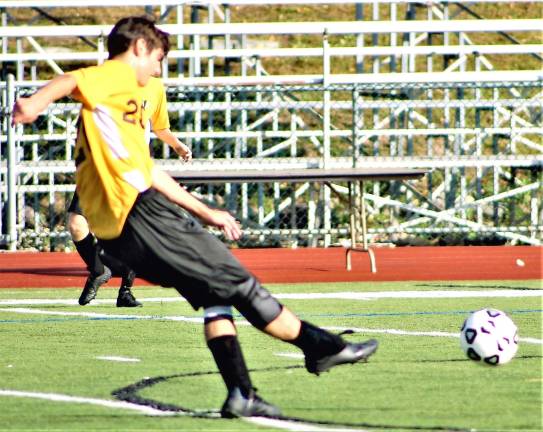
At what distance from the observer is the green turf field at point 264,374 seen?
18.5 ft

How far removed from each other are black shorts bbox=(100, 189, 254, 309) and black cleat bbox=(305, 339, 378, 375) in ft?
1.80

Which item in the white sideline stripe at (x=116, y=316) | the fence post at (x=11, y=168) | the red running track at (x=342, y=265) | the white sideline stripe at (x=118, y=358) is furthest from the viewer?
the fence post at (x=11, y=168)

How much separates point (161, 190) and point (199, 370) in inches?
65.1

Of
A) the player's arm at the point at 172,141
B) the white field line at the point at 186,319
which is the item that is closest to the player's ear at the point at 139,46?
the player's arm at the point at 172,141

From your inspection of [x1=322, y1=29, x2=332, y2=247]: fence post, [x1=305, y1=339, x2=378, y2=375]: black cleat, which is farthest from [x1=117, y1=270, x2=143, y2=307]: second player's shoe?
[x1=322, y1=29, x2=332, y2=247]: fence post

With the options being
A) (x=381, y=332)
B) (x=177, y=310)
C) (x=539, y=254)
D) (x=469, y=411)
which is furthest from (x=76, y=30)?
(x=469, y=411)

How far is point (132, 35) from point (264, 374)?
6.42 feet

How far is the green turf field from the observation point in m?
5.62

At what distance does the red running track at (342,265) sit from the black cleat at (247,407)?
7.84 meters

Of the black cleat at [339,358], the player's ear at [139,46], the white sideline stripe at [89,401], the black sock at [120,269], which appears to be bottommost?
the black sock at [120,269]

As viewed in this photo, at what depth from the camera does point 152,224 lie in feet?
19.0

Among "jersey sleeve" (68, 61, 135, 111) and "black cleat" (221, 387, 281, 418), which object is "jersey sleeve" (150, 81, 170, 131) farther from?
"black cleat" (221, 387, 281, 418)

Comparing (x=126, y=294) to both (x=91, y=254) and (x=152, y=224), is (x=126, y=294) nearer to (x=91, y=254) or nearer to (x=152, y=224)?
(x=91, y=254)

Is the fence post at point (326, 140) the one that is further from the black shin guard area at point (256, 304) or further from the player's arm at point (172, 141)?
the black shin guard area at point (256, 304)
